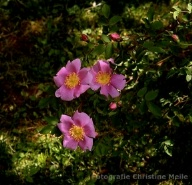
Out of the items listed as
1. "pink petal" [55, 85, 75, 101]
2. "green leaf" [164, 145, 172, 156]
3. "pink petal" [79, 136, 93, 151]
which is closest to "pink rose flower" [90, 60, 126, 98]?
"pink petal" [55, 85, 75, 101]

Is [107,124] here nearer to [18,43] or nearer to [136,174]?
[136,174]

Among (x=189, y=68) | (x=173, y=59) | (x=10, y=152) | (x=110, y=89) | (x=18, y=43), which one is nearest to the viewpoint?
(x=110, y=89)

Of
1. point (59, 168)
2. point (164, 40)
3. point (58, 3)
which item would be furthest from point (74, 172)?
point (58, 3)

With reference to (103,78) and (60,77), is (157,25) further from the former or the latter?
(60,77)

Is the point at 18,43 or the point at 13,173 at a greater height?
the point at 18,43

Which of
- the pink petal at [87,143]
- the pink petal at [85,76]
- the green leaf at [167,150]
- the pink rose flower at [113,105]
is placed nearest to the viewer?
the pink petal at [85,76]

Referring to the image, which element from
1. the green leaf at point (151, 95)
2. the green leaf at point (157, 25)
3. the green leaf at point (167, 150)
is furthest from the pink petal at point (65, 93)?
the green leaf at point (167, 150)

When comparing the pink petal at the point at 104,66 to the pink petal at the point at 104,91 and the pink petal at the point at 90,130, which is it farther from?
the pink petal at the point at 90,130
